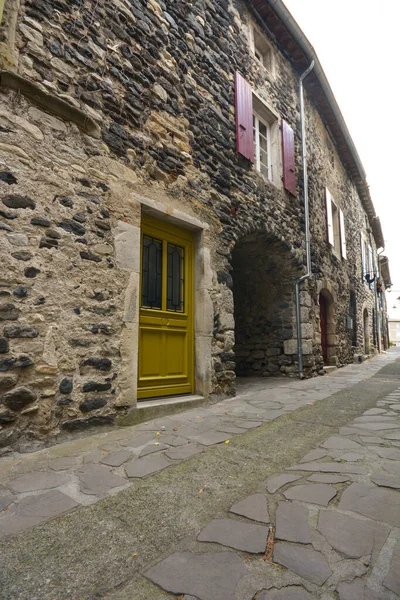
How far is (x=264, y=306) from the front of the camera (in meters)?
6.84

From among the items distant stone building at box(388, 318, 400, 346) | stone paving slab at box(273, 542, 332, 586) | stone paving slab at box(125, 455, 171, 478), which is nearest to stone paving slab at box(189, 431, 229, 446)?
stone paving slab at box(125, 455, 171, 478)

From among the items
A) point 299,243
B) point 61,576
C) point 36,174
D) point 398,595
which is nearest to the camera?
point 398,595

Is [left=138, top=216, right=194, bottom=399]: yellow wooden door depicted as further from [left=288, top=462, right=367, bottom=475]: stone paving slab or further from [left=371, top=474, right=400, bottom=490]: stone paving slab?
[left=371, top=474, right=400, bottom=490]: stone paving slab

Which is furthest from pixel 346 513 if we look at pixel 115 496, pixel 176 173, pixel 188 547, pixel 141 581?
pixel 176 173

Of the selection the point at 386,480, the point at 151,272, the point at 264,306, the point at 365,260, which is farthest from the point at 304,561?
the point at 365,260

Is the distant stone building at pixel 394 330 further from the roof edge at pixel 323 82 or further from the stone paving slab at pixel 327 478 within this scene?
the stone paving slab at pixel 327 478

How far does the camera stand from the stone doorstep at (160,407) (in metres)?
3.07

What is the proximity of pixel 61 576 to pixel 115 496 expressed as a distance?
21.5 inches

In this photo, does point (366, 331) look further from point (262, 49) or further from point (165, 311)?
point (165, 311)

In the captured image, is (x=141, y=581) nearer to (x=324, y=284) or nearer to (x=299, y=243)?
(x=299, y=243)

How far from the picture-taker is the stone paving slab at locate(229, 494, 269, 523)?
146 centimetres

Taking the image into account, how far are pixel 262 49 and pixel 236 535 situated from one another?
762cm

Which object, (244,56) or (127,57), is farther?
(244,56)

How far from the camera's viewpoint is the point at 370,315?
1411 centimetres
